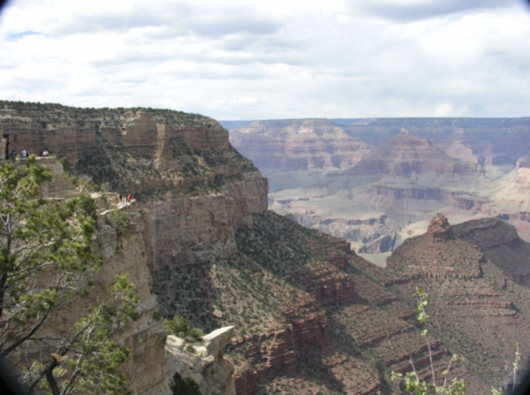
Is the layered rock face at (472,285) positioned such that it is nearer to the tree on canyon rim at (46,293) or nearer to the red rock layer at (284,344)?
the red rock layer at (284,344)

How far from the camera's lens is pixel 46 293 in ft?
56.6

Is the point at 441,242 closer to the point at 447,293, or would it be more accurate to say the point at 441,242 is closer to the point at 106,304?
the point at 447,293

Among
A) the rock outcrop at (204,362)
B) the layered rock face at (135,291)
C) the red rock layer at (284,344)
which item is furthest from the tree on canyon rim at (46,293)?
the red rock layer at (284,344)

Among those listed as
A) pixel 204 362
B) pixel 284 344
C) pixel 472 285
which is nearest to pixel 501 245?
pixel 472 285

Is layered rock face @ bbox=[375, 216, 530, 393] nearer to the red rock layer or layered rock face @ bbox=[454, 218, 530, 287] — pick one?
layered rock face @ bbox=[454, 218, 530, 287]

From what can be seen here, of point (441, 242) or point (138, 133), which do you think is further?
point (441, 242)

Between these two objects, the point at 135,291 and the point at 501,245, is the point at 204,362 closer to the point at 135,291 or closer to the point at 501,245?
the point at 135,291

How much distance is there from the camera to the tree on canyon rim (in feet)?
56.4

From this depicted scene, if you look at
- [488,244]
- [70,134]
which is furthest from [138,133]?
[488,244]

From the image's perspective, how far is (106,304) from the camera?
67.6 ft

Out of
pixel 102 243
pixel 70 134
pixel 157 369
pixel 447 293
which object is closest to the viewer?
pixel 102 243

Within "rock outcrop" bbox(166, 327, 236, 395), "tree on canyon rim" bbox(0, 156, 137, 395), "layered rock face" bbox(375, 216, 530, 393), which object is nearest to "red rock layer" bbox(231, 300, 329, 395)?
"rock outcrop" bbox(166, 327, 236, 395)

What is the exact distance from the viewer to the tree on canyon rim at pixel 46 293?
17203mm

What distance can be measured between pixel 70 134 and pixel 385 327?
136 feet
